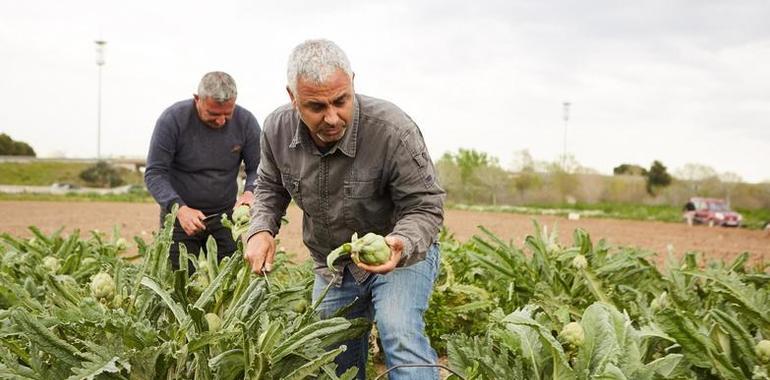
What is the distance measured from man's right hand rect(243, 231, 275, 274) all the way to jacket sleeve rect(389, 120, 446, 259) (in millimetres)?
646

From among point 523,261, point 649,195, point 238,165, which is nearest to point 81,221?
point 238,165

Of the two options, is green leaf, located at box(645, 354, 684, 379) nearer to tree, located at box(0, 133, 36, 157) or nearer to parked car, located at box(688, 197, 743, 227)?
parked car, located at box(688, 197, 743, 227)

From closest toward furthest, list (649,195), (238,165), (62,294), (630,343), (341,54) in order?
1. (630,343)
2. (341,54)
3. (62,294)
4. (238,165)
5. (649,195)

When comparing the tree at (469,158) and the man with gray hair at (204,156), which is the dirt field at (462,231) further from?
the tree at (469,158)

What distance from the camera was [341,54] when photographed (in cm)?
268

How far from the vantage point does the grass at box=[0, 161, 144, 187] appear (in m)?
66.0

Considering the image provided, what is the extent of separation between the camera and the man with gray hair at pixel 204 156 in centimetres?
521

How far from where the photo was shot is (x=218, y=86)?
507cm

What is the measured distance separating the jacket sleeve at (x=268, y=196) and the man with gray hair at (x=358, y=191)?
0.01 m

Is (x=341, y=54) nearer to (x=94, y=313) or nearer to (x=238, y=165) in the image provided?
(x=94, y=313)

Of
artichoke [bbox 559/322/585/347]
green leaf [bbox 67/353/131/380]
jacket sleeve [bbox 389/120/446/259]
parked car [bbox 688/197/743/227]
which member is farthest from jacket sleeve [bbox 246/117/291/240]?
parked car [bbox 688/197/743/227]

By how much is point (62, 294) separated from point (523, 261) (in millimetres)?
2889

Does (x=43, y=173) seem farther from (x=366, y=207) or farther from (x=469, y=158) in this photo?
(x=366, y=207)

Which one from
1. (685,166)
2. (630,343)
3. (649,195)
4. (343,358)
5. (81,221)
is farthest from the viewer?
(685,166)
